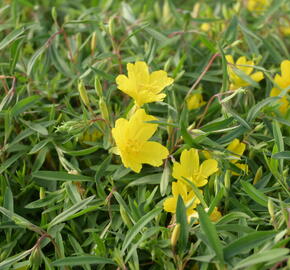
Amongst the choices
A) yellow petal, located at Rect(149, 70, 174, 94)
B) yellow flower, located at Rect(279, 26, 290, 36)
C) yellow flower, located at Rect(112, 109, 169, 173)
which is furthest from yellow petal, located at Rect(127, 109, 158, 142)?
yellow flower, located at Rect(279, 26, 290, 36)

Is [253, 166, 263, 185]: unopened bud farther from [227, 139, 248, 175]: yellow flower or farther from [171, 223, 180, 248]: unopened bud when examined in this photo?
[171, 223, 180, 248]: unopened bud

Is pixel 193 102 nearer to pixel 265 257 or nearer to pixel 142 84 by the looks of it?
pixel 142 84

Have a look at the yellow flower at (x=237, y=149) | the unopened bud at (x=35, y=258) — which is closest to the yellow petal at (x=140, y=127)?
the yellow flower at (x=237, y=149)

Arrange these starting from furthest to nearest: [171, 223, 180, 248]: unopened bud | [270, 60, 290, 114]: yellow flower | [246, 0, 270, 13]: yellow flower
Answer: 1. [246, 0, 270, 13]: yellow flower
2. [270, 60, 290, 114]: yellow flower
3. [171, 223, 180, 248]: unopened bud

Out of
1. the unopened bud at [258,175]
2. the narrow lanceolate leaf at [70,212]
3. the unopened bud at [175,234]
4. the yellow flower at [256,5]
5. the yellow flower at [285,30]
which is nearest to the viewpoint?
the unopened bud at [175,234]

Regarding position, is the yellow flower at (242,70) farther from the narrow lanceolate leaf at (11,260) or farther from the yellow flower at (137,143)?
the narrow lanceolate leaf at (11,260)

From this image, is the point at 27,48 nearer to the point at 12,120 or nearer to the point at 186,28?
the point at 12,120

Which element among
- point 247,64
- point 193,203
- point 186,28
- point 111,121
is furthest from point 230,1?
point 193,203
